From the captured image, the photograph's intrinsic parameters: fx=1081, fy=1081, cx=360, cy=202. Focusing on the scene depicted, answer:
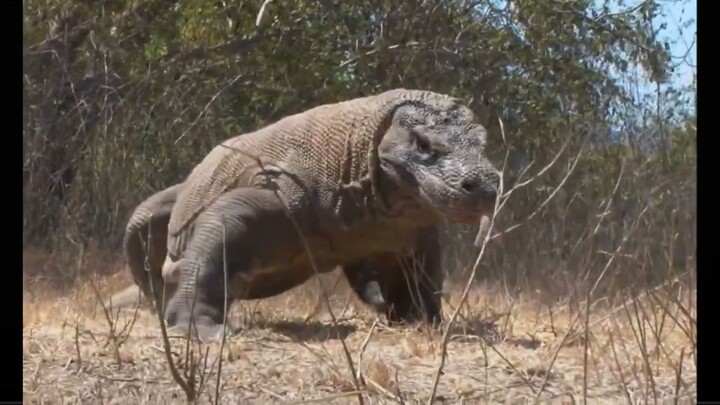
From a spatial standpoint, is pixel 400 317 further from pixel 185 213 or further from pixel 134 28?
pixel 134 28

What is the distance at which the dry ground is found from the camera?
2430 mm

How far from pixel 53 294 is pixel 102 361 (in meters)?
1.95

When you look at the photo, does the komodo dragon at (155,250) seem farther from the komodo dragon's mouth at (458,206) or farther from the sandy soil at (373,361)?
the komodo dragon's mouth at (458,206)

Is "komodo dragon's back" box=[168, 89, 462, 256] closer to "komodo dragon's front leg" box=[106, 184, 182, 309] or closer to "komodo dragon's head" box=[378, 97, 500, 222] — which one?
"komodo dragon's head" box=[378, 97, 500, 222]

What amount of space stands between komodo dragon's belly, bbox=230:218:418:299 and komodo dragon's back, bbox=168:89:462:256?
0.43ft

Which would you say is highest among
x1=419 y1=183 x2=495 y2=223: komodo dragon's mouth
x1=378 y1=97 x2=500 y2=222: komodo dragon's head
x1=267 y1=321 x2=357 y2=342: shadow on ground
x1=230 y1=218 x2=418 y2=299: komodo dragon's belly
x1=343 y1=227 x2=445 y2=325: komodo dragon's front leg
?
x1=378 y1=97 x2=500 y2=222: komodo dragon's head

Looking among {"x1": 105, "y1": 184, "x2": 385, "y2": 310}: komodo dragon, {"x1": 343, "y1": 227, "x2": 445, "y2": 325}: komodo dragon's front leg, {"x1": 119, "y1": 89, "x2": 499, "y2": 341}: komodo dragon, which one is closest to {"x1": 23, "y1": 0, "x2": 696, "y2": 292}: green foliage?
{"x1": 105, "y1": 184, "x2": 385, "y2": 310}: komodo dragon

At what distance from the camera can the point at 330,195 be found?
11.4ft

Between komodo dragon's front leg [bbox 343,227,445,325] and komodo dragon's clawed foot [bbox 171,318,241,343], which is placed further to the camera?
komodo dragon's front leg [bbox 343,227,445,325]

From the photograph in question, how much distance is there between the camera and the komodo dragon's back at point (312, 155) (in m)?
3.46

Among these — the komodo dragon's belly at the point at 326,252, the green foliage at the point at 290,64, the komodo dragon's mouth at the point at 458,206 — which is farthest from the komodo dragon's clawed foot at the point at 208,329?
the green foliage at the point at 290,64

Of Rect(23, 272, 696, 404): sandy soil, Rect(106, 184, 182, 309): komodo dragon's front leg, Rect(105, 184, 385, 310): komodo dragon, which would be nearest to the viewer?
Rect(23, 272, 696, 404): sandy soil

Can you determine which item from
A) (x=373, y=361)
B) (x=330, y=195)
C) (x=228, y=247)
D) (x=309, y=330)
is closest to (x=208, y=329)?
(x=228, y=247)
